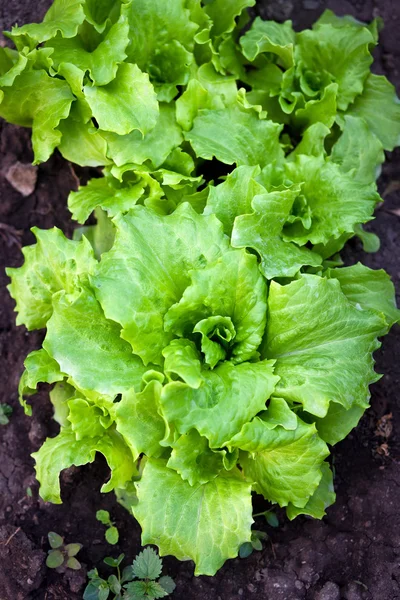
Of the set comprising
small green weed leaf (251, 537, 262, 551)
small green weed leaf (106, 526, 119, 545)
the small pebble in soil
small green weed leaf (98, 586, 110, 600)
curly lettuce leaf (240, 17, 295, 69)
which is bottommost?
the small pebble in soil

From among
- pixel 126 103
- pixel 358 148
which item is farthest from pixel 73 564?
pixel 358 148

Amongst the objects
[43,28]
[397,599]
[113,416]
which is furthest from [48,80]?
[397,599]

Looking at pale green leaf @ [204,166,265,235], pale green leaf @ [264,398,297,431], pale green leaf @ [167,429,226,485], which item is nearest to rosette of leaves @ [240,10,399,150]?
pale green leaf @ [204,166,265,235]

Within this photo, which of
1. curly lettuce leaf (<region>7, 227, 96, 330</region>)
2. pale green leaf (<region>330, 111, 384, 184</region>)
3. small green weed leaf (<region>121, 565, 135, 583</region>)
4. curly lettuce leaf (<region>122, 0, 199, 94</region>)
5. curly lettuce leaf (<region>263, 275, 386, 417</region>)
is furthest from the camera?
pale green leaf (<region>330, 111, 384, 184</region>)

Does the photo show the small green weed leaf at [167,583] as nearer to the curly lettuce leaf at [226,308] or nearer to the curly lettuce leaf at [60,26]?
the curly lettuce leaf at [226,308]

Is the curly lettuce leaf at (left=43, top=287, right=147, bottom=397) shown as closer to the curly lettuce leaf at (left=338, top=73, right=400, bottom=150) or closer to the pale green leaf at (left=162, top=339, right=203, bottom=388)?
the pale green leaf at (left=162, top=339, right=203, bottom=388)

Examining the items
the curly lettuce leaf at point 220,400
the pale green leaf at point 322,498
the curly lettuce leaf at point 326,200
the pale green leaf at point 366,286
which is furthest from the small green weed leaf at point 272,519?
the curly lettuce leaf at point 326,200

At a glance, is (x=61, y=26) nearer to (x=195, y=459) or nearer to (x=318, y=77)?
(x=318, y=77)
